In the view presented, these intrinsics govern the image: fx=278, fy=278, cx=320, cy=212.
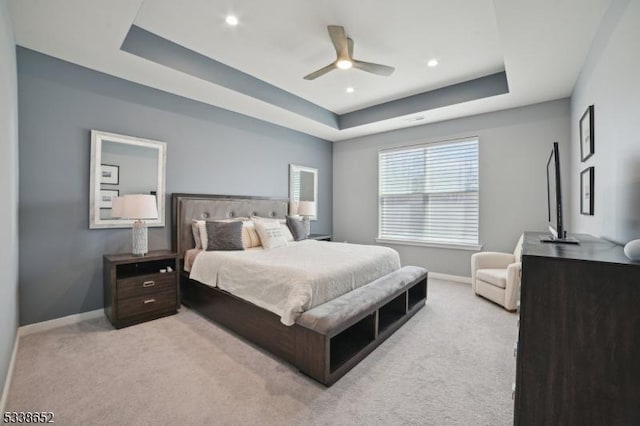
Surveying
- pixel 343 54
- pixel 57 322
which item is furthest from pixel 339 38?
pixel 57 322

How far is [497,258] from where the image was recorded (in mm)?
3771

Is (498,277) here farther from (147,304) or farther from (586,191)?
(147,304)

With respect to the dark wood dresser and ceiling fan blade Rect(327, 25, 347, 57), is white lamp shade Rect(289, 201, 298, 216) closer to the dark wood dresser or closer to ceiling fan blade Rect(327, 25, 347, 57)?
ceiling fan blade Rect(327, 25, 347, 57)

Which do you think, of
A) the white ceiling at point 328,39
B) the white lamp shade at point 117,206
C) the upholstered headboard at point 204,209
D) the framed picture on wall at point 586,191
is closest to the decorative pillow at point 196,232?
the upholstered headboard at point 204,209

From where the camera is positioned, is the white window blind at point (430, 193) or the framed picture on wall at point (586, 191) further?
the white window blind at point (430, 193)

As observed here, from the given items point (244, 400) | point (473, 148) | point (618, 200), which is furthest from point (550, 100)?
point (244, 400)

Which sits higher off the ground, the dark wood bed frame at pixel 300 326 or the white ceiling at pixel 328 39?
the white ceiling at pixel 328 39

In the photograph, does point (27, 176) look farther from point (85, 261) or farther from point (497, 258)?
point (497, 258)

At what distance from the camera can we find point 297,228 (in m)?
4.34

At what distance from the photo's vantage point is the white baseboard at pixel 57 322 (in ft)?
8.56

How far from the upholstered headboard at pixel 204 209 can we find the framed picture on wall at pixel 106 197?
2.07 ft

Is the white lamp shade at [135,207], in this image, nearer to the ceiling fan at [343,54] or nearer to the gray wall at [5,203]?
the gray wall at [5,203]

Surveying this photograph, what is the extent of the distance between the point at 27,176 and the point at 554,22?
475 cm

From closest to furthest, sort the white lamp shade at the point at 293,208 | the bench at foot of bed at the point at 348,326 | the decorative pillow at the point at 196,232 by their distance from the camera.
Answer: the bench at foot of bed at the point at 348,326 < the decorative pillow at the point at 196,232 < the white lamp shade at the point at 293,208
